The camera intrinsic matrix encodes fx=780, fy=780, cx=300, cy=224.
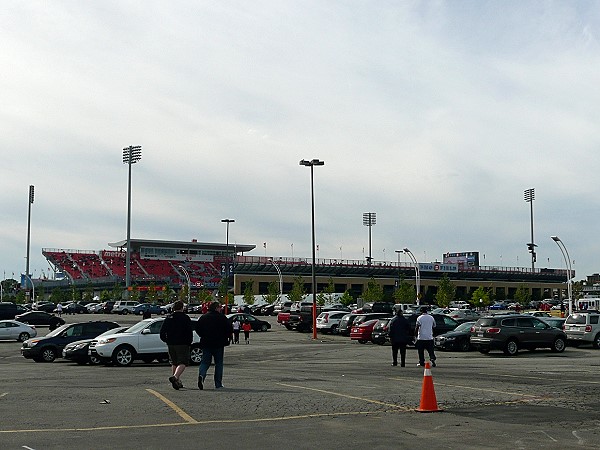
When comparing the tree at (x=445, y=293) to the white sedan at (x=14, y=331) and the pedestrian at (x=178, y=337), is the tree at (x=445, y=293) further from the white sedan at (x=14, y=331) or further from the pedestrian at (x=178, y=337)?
the pedestrian at (x=178, y=337)

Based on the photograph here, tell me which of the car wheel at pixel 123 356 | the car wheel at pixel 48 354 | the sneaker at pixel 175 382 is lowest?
the car wheel at pixel 48 354

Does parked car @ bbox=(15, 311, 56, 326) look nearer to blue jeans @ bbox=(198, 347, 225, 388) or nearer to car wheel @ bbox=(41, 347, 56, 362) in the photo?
car wheel @ bbox=(41, 347, 56, 362)

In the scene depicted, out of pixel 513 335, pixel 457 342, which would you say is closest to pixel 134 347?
pixel 457 342

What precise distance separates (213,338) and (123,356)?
1023 centimetres

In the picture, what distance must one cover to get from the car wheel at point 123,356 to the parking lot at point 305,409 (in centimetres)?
190

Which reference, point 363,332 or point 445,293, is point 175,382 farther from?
point 445,293

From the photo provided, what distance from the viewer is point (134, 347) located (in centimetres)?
2502

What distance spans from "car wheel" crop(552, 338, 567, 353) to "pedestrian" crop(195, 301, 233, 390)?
1912 centimetres

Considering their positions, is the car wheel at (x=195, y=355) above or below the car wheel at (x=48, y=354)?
above

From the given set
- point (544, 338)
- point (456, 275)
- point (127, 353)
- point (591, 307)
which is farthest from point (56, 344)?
point (456, 275)

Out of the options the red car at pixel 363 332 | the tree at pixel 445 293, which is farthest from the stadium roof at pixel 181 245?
the red car at pixel 363 332

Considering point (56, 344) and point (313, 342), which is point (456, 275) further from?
point (56, 344)

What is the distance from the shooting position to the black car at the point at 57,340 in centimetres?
2889

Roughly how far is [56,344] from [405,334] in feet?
45.9
